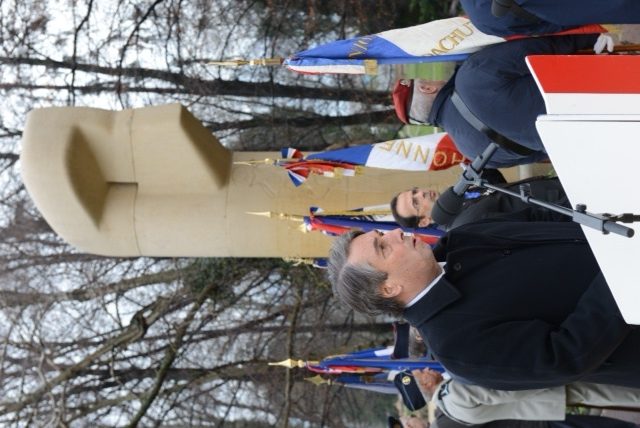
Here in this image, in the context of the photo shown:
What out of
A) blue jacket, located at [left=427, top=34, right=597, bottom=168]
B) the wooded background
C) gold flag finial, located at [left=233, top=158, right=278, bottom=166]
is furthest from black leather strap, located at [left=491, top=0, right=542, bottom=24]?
the wooded background

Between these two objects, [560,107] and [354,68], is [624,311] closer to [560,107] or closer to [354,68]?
[560,107]

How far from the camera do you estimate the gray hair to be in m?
3.00

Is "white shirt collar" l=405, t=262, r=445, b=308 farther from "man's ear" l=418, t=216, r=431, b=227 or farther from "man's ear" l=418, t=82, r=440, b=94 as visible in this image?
"man's ear" l=418, t=216, r=431, b=227

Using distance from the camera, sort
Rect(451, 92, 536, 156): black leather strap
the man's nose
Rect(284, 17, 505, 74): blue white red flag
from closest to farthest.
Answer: the man's nose < Rect(451, 92, 536, 156): black leather strap < Rect(284, 17, 505, 74): blue white red flag

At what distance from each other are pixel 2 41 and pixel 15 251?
133 inches

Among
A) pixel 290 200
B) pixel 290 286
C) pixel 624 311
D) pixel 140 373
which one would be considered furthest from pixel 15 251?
pixel 624 311

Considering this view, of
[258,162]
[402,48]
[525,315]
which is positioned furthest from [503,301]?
[258,162]

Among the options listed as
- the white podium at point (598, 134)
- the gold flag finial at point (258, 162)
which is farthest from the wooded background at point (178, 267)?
the white podium at point (598, 134)

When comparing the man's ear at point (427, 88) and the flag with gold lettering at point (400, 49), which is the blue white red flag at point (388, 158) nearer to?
the flag with gold lettering at point (400, 49)

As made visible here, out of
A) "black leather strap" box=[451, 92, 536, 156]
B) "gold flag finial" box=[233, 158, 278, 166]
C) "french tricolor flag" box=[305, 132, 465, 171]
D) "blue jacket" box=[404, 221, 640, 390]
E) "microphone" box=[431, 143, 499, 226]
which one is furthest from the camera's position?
"gold flag finial" box=[233, 158, 278, 166]

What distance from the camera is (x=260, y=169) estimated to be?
23.9ft

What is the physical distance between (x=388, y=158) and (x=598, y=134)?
405 centimetres

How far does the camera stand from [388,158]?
20.0 ft

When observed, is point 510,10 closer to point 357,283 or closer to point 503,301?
point 503,301
